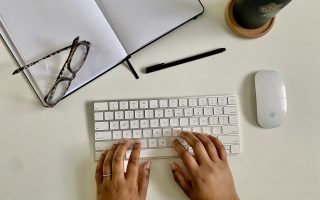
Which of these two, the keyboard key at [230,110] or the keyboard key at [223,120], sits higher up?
the keyboard key at [230,110]

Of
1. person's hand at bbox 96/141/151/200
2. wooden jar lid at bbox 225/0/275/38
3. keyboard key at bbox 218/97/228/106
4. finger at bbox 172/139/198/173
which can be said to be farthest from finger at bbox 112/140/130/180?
wooden jar lid at bbox 225/0/275/38

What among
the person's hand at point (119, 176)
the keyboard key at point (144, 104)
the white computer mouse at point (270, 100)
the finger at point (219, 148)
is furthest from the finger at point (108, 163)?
the white computer mouse at point (270, 100)

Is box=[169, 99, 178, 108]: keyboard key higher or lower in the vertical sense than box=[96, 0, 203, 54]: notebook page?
lower

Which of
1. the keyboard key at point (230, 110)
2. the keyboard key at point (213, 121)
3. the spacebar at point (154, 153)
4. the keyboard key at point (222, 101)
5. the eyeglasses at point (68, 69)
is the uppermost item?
the eyeglasses at point (68, 69)

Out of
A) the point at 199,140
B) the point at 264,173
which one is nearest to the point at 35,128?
the point at 199,140

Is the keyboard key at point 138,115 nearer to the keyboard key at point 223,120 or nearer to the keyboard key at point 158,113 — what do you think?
the keyboard key at point 158,113

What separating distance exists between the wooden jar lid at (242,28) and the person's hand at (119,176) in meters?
0.32

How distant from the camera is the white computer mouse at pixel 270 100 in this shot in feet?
2.90

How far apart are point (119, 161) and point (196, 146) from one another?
0.16m

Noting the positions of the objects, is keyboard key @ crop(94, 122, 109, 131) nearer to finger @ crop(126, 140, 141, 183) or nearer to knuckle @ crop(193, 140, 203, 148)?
finger @ crop(126, 140, 141, 183)

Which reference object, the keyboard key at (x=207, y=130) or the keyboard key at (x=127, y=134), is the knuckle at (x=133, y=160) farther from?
the keyboard key at (x=207, y=130)

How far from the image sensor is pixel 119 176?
0.84 meters

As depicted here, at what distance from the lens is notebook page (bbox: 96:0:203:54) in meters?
0.86

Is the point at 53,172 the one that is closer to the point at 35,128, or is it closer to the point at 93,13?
the point at 35,128
